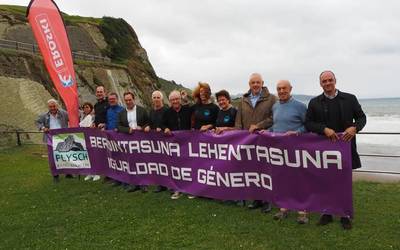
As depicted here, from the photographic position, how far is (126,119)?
8203mm

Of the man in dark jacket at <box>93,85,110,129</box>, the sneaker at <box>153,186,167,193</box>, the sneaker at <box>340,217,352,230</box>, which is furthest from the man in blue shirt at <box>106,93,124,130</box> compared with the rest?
the sneaker at <box>340,217,352,230</box>

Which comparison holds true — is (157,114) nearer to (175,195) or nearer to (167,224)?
(175,195)

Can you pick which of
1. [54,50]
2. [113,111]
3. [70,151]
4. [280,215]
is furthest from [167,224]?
[54,50]

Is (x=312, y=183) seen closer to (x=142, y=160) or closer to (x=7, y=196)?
(x=142, y=160)

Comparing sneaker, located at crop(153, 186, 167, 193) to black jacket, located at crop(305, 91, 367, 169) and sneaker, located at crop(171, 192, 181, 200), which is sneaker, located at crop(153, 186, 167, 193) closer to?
sneaker, located at crop(171, 192, 181, 200)

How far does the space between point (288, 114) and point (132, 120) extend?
3.40 meters

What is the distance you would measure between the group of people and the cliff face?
13854 millimetres

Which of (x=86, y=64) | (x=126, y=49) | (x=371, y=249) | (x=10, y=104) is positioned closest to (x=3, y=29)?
(x=86, y=64)

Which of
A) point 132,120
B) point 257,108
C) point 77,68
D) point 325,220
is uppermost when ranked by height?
point 77,68

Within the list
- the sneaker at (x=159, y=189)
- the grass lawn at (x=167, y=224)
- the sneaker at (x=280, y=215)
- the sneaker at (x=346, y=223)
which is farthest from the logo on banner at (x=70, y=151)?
the sneaker at (x=346, y=223)

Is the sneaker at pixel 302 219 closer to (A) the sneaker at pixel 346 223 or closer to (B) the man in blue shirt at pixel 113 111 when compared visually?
(A) the sneaker at pixel 346 223

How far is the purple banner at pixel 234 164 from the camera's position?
17.9 feet

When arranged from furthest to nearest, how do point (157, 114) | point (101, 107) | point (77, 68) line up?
point (77, 68)
point (101, 107)
point (157, 114)

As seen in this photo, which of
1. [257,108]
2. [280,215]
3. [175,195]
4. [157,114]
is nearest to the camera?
[280,215]
